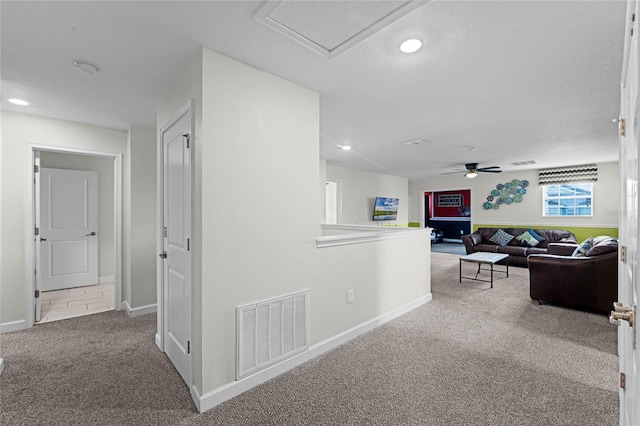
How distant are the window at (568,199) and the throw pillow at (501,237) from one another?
125 centimetres

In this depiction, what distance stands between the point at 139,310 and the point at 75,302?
1296 mm

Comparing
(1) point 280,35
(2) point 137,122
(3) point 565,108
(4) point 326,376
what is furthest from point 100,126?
(3) point 565,108

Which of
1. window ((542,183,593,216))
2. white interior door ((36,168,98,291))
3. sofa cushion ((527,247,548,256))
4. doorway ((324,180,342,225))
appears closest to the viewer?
white interior door ((36,168,98,291))

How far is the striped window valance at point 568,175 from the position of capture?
679cm

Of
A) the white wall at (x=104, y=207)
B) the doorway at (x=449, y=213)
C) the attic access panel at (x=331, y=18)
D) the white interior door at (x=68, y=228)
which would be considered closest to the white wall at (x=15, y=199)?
the white interior door at (x=68, y=228)

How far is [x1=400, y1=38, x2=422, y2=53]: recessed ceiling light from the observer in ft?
6.08

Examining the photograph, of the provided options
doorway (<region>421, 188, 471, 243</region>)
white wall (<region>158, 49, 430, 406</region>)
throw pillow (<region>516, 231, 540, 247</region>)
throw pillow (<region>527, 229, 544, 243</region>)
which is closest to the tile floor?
white wall (<region>158, 49, 430, 406</region>)

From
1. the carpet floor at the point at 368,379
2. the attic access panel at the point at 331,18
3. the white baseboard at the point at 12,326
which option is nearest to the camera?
the attic access panel at the point at 331,18

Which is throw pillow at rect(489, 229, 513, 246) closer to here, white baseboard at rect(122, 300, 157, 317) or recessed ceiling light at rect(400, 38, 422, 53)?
recessed ceiling light at rect(400, 38, 422, 53)

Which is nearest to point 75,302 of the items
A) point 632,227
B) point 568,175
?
point 632,227

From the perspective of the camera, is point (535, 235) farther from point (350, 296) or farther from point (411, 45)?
point (411, 45)

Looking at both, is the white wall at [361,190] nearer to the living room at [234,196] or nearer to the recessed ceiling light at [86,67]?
the living room at [234,196]

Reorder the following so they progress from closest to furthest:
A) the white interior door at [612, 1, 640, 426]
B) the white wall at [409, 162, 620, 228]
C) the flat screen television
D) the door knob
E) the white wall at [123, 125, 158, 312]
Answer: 1. the white interior door at [612, 1, 640, 426]
2. the door knob
3. the white wall at [123, 125, 158, 312]
4. the white wall at [409, 162, 620, 228]
5. the flat screen television

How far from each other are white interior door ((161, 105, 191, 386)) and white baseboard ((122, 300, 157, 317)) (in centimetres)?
124
